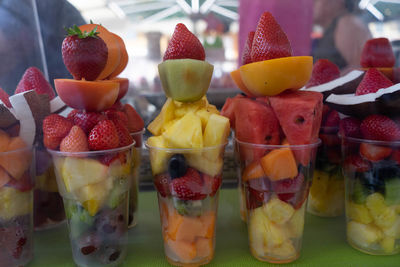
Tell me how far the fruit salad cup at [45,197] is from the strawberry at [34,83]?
147mm

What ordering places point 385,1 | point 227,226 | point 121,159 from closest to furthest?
point 121,159 < point 227,226 < point 385,1

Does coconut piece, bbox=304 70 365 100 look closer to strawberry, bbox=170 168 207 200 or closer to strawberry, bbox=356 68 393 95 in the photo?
strawberry, bbox=356 68 393 95

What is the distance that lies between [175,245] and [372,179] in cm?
46

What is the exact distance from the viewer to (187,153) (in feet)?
1.93

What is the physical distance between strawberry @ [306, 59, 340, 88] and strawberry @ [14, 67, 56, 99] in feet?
2.37

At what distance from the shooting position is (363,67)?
887 mm

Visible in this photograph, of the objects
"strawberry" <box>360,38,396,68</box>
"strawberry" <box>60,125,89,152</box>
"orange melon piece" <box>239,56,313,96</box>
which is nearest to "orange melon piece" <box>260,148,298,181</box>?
"orange melon piece" <box>239,56,313,96</box>

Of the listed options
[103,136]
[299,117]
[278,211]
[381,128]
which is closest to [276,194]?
[278,211]

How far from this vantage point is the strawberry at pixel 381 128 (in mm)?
639

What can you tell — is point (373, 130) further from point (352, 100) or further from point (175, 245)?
point (175, 245)

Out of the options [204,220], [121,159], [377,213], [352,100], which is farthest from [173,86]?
[377,213]

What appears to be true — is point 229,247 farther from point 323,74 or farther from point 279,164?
point 323,74

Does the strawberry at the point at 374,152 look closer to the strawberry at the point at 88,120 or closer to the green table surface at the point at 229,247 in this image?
the green table surface at the point at 229,247

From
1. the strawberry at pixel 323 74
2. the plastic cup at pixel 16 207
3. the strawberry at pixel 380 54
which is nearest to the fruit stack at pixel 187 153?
the plastic cup at pixel 16 207
